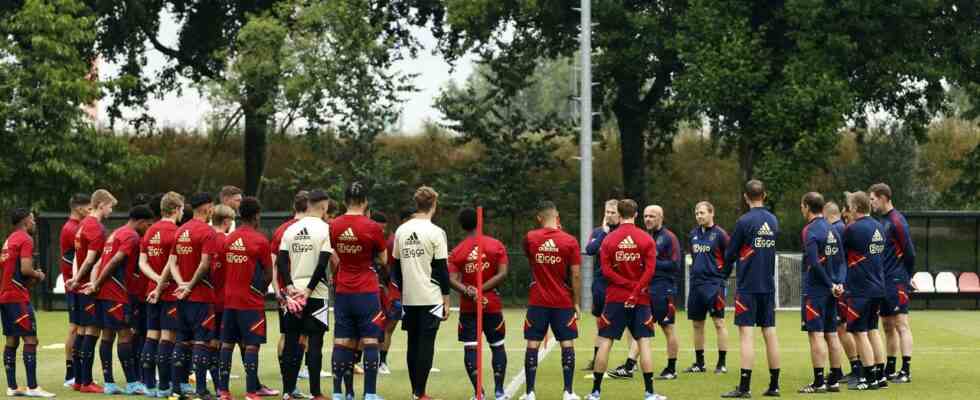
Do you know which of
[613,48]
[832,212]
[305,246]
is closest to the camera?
[305,246]

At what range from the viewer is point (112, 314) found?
48.7 ft

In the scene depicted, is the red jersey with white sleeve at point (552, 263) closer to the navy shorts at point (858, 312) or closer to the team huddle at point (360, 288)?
the team huddle at point (360, 288)

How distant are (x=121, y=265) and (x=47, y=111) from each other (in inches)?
924

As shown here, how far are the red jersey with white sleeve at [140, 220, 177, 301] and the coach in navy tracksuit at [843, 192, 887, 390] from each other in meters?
6.92

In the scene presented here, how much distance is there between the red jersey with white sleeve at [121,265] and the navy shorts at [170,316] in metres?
0.74

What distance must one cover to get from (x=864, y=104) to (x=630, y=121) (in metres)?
6.82

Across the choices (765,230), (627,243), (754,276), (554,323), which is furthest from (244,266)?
(765,230)

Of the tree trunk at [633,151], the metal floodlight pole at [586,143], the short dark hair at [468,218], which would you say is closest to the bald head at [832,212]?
the short dark hair at [468,218]

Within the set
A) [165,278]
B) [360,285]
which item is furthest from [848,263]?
[165,278]

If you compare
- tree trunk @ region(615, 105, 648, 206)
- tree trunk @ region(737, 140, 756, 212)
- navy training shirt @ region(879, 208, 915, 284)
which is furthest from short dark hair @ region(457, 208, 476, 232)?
tree trunk @ region(615, 105, 648, 206)

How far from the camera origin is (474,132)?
3978 centimetres

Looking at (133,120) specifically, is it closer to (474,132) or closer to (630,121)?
(474,132)

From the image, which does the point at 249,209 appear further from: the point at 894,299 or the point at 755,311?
the point at 894,299

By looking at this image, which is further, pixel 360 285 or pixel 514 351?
pixel 514 351
